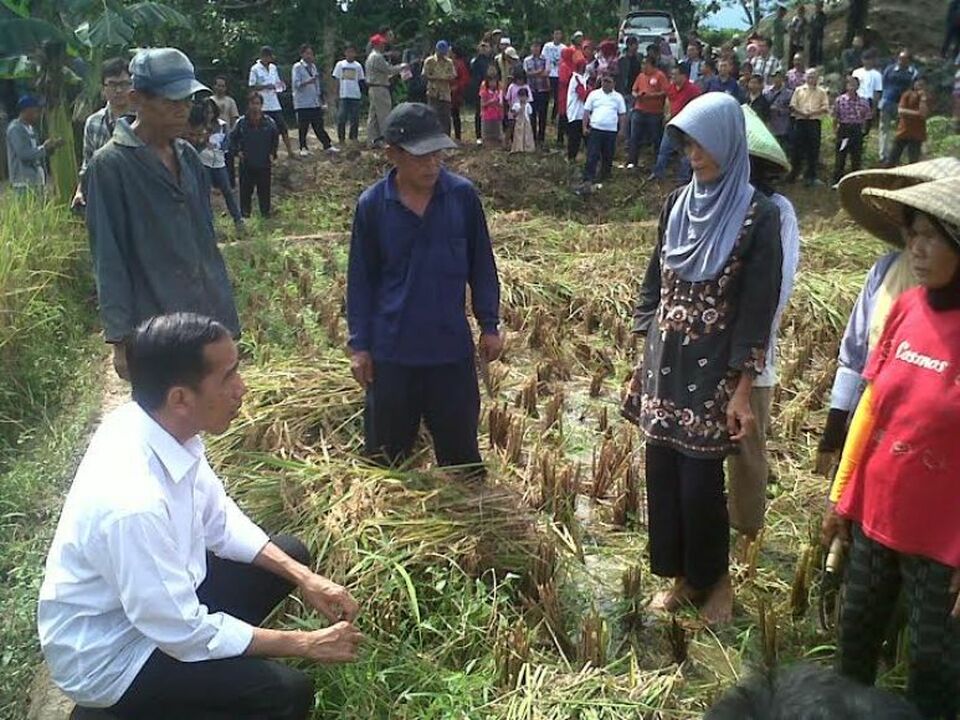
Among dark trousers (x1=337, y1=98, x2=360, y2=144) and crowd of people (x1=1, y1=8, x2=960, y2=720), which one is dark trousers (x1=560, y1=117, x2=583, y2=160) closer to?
dark trousers (x1=337, y1=98, x2=360, y2=144)

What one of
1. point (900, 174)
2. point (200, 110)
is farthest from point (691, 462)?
point (200, 110)

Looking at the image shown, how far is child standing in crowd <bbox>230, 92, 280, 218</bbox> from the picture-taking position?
9.53 m

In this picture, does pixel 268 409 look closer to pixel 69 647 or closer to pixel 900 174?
pixel 69 647

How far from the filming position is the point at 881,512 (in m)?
2.19

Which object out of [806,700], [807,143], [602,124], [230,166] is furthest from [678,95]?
[806,700]

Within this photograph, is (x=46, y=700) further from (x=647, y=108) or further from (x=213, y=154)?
(x=647, y=108)

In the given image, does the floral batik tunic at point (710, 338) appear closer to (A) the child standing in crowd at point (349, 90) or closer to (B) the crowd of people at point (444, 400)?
(B) the crowd of people at point (444, 400)

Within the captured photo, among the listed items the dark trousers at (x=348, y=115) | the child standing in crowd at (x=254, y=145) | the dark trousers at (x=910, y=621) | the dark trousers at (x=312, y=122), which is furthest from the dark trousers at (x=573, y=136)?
the dark trousers at (x=910, y=621)

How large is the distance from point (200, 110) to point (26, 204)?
171 cm

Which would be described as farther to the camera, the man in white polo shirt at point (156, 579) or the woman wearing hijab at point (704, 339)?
the woman wearing hijab at point (704, 339)

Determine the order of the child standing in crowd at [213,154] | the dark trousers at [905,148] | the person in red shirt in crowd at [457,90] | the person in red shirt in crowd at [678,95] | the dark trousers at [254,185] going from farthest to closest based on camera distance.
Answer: the person in red shirt in crowd at [457,90]
the dark trousers at [905,148]
the person in red shirt in crowd at [678,95]
the dark trousers at [254,185]
the child standing in crowd at [213,154]

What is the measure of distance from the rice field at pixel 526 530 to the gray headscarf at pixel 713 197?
105cm

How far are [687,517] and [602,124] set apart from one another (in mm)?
9146

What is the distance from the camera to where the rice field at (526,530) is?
2627 millimetres
